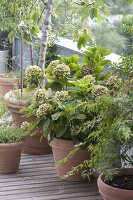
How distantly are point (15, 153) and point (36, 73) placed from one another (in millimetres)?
674

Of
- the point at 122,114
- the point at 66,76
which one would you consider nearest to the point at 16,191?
the point at 66,76

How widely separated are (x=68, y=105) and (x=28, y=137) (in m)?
0.90

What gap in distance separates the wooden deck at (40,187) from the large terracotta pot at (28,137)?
0.29 meters

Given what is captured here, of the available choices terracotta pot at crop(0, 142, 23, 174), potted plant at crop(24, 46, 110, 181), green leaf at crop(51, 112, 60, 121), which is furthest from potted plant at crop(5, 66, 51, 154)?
green leaf at crop(51, 112, 60, 121)

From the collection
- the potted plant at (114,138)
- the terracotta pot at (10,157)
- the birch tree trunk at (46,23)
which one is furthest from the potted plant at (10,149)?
the potted plant at (114,138)

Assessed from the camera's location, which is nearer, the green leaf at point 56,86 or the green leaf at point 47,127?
the green leaf at point 47,127

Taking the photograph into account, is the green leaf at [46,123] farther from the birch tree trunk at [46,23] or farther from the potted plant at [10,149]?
the birch tree trunk at [46,23]

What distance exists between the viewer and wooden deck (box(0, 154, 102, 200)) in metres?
3.13

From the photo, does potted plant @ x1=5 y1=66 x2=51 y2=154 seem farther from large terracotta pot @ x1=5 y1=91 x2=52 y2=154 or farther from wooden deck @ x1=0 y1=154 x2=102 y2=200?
wooden deck @ x1=0 y1=154 x2=102 y2=200

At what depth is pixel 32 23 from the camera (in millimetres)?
4359

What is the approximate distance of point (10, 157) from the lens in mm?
3523

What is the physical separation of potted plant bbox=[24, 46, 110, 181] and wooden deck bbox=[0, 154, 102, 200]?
0.10m

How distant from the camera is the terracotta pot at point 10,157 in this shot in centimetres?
348

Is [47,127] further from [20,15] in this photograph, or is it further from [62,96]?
[20,15]
